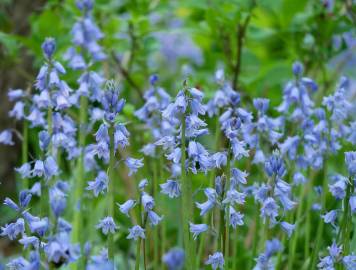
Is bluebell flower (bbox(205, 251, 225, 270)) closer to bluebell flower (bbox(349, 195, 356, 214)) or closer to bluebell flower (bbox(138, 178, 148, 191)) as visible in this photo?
bluebell flower (bbox(138, 178, 148, 191))

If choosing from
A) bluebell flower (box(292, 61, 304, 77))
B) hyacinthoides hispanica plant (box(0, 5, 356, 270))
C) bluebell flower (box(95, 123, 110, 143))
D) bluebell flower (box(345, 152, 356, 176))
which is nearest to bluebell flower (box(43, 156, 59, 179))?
hyacinthoides hispanica plant (box(0, 5, 356, 270))

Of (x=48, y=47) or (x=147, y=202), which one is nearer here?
(x=147, y=202)

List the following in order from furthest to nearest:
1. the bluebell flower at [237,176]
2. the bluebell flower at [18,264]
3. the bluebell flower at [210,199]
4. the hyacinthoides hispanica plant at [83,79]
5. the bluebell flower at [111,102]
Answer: the hyacinthoides hispanica plant at [83,79]
the bluebell flower at [237,176]
the bluebell flower at [210,199]
the bluebell flower at [111,102]
the bluebell flower at [18,264]

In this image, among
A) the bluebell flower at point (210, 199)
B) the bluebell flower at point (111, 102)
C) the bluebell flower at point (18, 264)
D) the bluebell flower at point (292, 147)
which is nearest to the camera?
the bluebell flower at point (18, 264)

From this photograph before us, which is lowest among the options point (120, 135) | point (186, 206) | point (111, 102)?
point (186, 206)

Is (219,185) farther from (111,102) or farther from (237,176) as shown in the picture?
(111,102)

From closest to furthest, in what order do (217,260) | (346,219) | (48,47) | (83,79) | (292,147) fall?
Result: 1. (217,260)
2. (346,219)
3. (48,47)
4. (292,147)
5. (83,79)

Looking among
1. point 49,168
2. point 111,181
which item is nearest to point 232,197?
point 111,181

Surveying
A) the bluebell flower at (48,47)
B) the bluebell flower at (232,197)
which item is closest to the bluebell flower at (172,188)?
the bluebell flower at (232,197)

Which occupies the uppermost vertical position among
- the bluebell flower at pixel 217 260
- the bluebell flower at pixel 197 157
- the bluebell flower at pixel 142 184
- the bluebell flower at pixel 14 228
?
the bluebell flower at pixel 197 157

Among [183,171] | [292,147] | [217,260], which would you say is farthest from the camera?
[292,147]

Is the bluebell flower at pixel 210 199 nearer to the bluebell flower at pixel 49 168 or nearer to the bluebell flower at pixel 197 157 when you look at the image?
the bluebell flower at pixel 197 157

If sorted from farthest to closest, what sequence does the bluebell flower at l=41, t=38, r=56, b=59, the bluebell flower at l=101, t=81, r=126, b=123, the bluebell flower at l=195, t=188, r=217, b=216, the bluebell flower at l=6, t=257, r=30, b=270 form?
the bluebell flower at l=41, t=38, r=56, b=59
the bluebell flower at l=195, t=188, r=217, b=216
the bluebell flower at l=101, t=81, r=126, b=123
the bluebell flower at l=6, t=257, r=30, b=270

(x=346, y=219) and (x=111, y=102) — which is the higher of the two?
(x=111, y=102)
